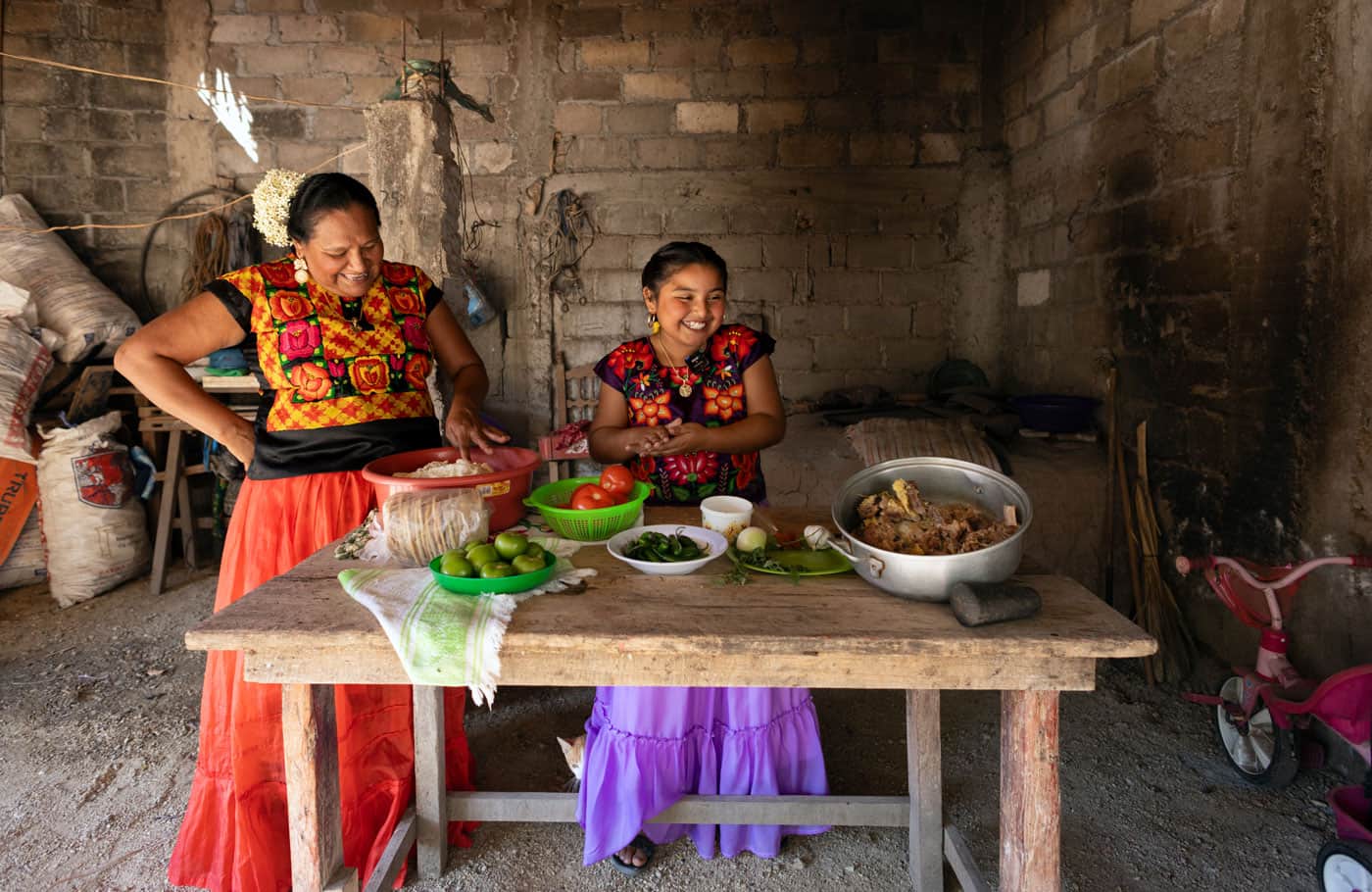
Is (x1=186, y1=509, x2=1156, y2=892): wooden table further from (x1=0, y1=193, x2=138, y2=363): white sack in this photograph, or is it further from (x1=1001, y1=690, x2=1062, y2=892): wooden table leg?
(x1=0, y1=193, x2=138, y2=363): white sack

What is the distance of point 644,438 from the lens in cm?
253

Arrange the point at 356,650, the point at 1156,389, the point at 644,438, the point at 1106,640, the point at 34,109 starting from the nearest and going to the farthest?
the point at 1106,640
the point at 356,650
the point at 644,438
the point at 1156,389
the point at 34,109

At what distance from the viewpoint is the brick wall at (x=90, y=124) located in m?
5.66

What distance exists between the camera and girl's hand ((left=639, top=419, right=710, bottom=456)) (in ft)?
8.29

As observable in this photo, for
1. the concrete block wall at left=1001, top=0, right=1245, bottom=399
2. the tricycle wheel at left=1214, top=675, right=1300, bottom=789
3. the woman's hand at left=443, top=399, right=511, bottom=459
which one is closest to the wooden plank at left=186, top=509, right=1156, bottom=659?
the woman's hand at left=443, top=399, right=511, bottom=459

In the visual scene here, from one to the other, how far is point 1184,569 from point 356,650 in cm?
272

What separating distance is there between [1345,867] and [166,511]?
19.6ft

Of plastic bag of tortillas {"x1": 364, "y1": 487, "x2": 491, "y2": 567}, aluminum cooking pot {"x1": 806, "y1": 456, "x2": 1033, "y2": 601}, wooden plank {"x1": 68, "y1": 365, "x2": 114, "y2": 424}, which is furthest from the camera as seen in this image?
wooden plank {"x1": 68, "y1": 365, "x2": 114, "y2": 424}

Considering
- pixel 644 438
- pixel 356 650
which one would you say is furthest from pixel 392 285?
pixel 356 650

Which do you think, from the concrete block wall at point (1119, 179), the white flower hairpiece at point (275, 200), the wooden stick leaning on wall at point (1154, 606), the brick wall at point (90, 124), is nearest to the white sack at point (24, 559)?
the brick wall at point (90, 124)

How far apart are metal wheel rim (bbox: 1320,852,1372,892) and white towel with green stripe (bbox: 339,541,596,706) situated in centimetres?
235

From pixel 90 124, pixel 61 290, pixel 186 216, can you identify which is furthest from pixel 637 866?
pixel 90 124

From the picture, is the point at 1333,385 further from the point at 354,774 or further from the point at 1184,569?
the point at 354,774

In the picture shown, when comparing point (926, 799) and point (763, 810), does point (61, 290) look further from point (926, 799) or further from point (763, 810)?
point (926, 799)
